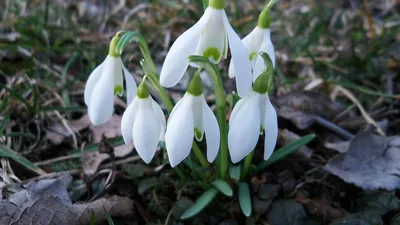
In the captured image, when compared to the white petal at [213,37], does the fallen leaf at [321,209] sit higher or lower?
lower

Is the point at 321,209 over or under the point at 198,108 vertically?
under

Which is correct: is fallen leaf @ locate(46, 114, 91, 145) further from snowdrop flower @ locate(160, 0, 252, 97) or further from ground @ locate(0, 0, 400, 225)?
snowdrop flower @ locate(160, 0, 252, 97)

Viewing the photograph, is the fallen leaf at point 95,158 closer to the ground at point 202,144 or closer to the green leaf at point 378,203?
the ground at point 202,144

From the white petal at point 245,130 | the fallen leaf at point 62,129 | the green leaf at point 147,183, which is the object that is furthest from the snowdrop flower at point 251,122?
the fallen leaf at point 62,129

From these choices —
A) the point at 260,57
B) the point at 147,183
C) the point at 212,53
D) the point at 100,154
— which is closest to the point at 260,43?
the point at 260,57

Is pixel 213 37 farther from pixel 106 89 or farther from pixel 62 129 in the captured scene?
pixel 62 129

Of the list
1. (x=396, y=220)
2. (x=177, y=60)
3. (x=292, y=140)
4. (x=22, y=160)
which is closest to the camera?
(x=177, y=60)

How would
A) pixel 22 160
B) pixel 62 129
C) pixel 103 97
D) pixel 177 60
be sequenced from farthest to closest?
pixel 62 129 → pixel 22 160 → pixel 103 97 → pixel 177 60
